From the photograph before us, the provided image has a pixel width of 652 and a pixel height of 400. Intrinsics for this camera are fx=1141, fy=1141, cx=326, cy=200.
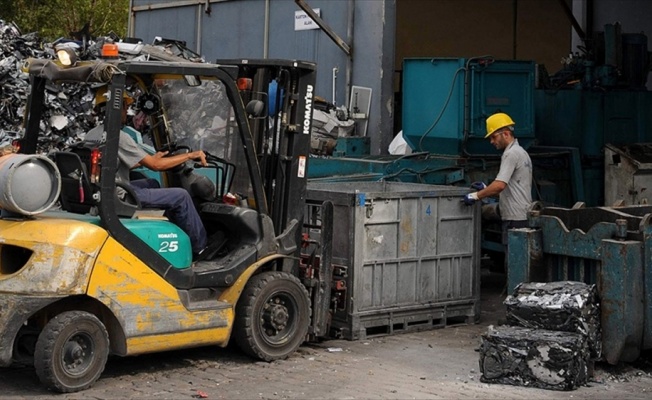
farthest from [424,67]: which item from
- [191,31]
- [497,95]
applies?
[191,31]

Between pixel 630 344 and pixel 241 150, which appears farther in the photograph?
pixel 241 150

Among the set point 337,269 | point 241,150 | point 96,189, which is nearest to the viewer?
point 96,189

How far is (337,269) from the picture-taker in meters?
9.41

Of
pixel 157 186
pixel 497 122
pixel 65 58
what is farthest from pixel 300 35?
pixel 65 58

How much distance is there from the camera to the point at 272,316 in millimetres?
8562

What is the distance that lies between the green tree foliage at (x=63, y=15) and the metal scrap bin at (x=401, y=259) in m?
19.6

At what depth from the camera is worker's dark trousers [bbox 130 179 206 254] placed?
807 centimetres

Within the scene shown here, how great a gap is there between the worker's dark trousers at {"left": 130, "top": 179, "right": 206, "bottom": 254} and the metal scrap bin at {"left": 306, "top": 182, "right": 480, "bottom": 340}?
143 cm

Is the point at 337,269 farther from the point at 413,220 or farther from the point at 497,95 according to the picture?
the point at 497,95

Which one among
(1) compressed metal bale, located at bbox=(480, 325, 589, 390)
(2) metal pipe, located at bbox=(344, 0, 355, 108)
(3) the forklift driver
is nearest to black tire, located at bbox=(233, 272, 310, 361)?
(3) the forklift driver

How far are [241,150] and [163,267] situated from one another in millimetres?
1260

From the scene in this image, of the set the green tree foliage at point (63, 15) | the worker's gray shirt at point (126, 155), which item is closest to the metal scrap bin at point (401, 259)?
the worker's gray shirt at point (126, 155)

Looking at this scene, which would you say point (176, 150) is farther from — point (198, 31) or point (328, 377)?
point (198, 31)

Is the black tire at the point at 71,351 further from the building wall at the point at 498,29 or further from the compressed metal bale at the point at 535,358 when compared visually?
the building wall at the point at 498,29
